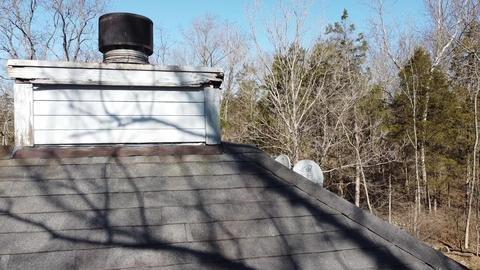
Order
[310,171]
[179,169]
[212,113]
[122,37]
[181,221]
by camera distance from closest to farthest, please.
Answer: [181,221] → [179,169] → [212,113] → [122,37] → [310,171]

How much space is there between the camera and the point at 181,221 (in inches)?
106

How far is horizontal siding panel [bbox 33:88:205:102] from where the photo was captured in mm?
3512

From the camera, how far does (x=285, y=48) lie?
60.1 feet

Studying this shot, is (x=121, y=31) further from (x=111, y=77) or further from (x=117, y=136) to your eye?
(x=117, y=136)

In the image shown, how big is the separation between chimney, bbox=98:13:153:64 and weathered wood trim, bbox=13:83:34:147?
0.84 metres

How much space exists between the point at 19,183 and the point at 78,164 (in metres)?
0.45

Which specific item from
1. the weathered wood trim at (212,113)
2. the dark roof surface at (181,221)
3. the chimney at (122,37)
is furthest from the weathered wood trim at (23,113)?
the weathered wood trim at (212,113)

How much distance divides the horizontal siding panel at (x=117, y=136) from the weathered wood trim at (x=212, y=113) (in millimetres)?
81

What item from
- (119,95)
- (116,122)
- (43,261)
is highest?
(119,95)

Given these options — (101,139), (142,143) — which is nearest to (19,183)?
(101,139)

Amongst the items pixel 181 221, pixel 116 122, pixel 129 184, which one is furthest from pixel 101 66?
pixel 181 221

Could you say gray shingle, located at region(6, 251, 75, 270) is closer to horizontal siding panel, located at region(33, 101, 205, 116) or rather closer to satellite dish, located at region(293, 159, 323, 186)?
horizontal siding panel, located at region(33, 101, 205, 116)

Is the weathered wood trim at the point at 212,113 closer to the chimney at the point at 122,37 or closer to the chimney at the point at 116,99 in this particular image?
the chimney at the point at 116,99

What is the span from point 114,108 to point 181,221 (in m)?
1.49
